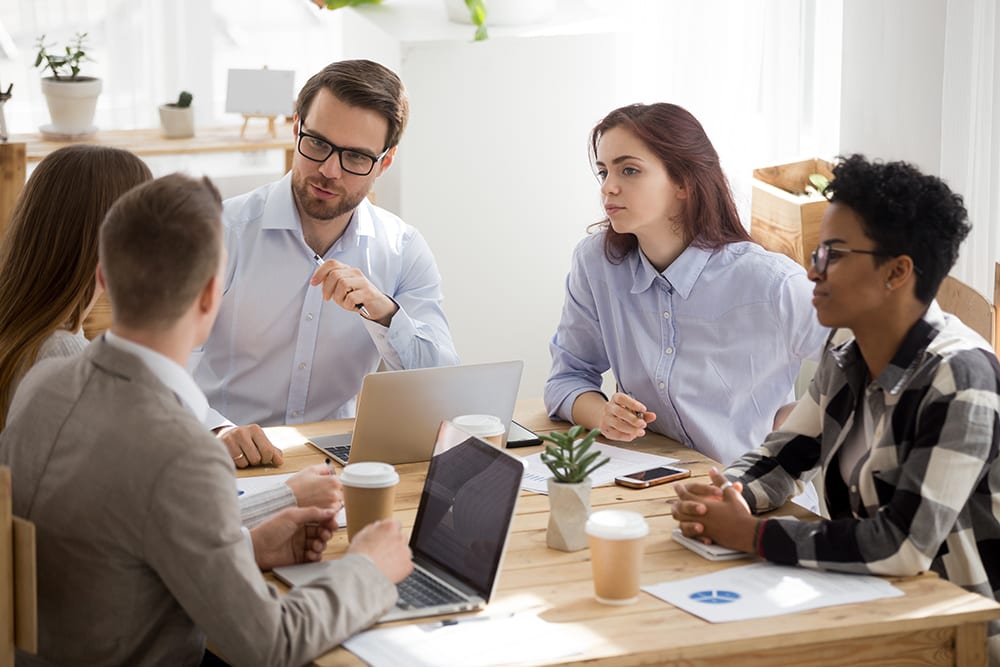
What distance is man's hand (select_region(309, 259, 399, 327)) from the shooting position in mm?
2436

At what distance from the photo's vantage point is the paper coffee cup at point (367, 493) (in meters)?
1.85

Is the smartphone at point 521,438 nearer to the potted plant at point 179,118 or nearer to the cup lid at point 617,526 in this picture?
the cup lid at point 617,526

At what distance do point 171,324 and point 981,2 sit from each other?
2181 mm

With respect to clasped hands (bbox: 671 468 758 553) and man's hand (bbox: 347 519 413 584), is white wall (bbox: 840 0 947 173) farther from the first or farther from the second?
man's hand (bbox: 347 519 413 584)

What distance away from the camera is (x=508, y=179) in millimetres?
4086

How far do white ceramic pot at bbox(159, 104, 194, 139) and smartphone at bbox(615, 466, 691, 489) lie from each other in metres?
2.83

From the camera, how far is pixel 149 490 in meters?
1.44

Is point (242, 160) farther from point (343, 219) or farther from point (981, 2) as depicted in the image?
point (981, 2)

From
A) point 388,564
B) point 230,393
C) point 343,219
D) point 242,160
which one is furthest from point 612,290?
point 242,160

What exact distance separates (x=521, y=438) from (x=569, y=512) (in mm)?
553

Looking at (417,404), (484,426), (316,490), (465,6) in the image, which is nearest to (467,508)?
(316,490)

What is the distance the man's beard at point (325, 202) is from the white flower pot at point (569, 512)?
1.06 meters

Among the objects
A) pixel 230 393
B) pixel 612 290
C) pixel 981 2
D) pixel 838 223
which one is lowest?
pixel 230 393

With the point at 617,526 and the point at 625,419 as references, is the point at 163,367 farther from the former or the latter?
the point at 625,419
